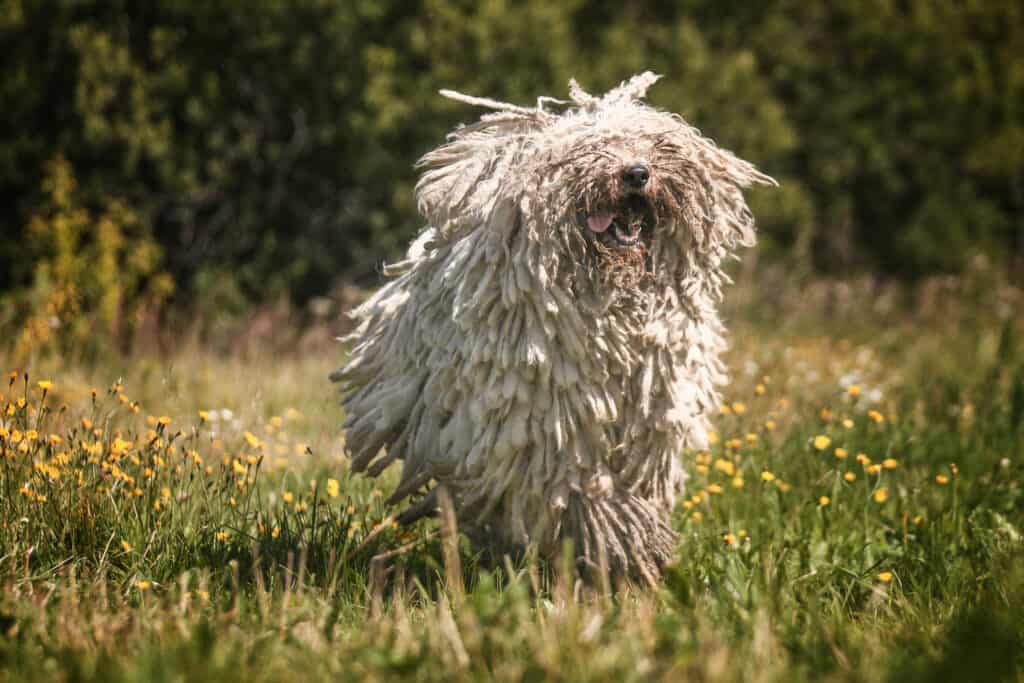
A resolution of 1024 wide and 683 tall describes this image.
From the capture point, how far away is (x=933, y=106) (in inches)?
444

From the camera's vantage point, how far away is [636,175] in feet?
11.4

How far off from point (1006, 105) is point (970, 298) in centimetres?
229

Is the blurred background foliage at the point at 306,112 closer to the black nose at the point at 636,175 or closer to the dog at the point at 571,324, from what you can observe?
the dog at the point at 571,324

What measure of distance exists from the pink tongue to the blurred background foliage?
380 centimetres

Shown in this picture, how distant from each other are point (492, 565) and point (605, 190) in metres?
1.31

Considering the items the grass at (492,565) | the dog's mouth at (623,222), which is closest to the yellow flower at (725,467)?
the grass at (492,565)

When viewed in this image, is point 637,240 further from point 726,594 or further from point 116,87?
point 116,87

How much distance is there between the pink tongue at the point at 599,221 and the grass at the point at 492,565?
1.06 metres

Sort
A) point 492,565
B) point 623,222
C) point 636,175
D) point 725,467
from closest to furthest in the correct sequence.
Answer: point 636,175 → point 623,222 → point 492,565 → point 725,467

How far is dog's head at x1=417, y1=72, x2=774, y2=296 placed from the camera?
11.5 ft

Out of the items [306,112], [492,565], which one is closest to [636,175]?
[492,565]

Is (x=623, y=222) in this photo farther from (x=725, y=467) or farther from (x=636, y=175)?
(x=725, y=467)

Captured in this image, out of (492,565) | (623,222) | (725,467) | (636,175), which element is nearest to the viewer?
(636,175)

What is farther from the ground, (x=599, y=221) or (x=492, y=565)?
(x=599, y=221)
